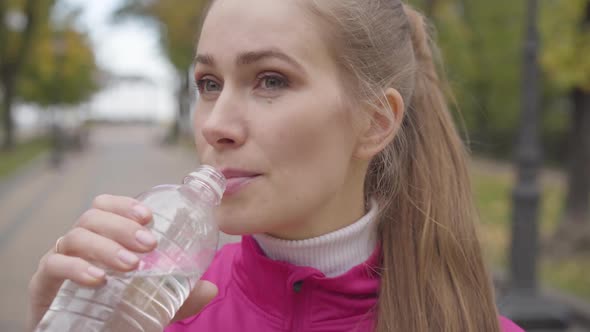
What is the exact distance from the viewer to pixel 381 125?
179 cm

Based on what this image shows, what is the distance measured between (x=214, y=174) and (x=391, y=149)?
628 mm

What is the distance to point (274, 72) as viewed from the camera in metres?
1.56

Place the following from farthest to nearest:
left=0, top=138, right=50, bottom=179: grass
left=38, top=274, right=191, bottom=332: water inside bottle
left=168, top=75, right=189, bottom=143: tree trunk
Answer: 1. left=168, top=75, right=189, bottom=143: tree trunk
2. left=0, top=138, right=50, bottom=179: grass
3. left=38, top=274, right=191, bottom=332: water inside bottle

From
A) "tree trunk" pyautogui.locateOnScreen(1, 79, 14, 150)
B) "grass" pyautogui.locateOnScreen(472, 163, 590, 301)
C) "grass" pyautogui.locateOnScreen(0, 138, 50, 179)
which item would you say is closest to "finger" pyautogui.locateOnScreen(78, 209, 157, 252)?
"grass" pyautogui.locateOnScreen(472, 163, 590, 301)

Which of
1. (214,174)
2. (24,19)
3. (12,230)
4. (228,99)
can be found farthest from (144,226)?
(24,19)

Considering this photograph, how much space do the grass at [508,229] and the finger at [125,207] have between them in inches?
68.9

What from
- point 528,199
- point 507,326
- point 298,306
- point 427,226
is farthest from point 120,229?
point 528,199

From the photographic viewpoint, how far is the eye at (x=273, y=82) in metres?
1.57

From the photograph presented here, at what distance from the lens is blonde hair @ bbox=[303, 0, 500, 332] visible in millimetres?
1710

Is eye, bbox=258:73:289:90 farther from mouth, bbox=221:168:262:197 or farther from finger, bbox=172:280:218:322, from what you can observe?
finger, bbox=172:280:218:322

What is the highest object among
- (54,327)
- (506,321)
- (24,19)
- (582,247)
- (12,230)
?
(54,327)

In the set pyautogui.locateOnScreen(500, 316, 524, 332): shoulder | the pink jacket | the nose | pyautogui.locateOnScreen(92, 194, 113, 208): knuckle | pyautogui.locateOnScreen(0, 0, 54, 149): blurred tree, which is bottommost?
pyautogui.locateOnScreen(0, 0, 54, 149): blurred tree

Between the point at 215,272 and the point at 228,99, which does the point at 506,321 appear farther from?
the point at 228,99

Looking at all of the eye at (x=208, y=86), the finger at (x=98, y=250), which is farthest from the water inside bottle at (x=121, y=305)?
the eye at (x=208, y=86)
